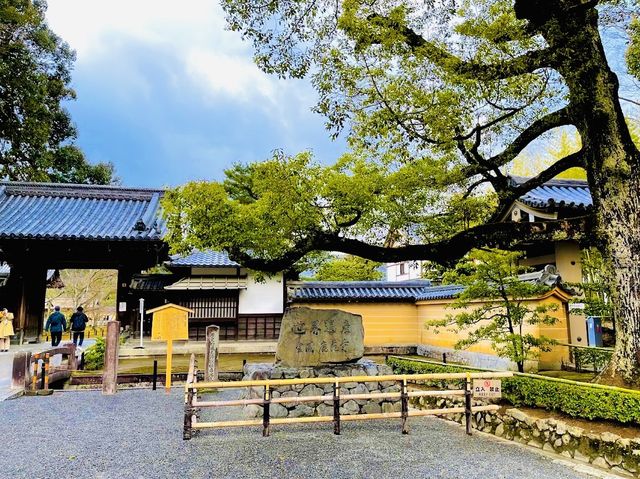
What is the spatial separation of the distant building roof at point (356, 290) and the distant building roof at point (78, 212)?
246 inches

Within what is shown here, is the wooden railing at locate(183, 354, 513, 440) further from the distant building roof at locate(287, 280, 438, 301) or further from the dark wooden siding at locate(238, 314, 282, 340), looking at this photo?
the dark wooden siding at locate(238, 314, 282, 340)

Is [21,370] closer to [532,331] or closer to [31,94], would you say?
[532,331]

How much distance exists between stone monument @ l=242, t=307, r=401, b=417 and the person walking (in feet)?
29.6

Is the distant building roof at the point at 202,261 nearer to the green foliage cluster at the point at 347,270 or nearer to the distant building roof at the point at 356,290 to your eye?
the distant building roof at the point at 356,290

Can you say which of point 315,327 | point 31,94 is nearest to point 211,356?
point 315,327

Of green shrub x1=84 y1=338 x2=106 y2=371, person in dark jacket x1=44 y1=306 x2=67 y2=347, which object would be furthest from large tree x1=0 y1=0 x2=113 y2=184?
green shrub x1=84 y1=338 x2=106 y2=371

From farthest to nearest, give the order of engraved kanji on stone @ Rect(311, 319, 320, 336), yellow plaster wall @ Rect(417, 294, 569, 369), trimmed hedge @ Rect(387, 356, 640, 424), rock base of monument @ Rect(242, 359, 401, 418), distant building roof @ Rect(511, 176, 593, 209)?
yellow plaster wall @ Rect(417, 294, 569, 369)
distant building roof @ Rect(511, 176, 593, 209)
engraved kanji on stone @ Rect(311, 319, 320, 336)
rock base of monument @ Rect(242, 359, 401, 418)
trimmed hedge @ Rect(387, 356, 640, 424)

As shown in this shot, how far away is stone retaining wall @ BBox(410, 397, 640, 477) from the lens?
4.93 m

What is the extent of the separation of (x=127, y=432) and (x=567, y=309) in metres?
10.5

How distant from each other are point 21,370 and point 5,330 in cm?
463

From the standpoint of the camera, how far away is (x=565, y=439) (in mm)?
5652

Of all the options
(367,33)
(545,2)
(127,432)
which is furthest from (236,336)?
(545,2)

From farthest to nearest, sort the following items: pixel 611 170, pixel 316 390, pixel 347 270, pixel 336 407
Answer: pixel 347 270, pixel 316 390, pixel 336 407, pixel 611 170

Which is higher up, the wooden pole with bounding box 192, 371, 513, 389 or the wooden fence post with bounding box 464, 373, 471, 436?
the wooden pole with bounding box 192, 371, 513, 389
